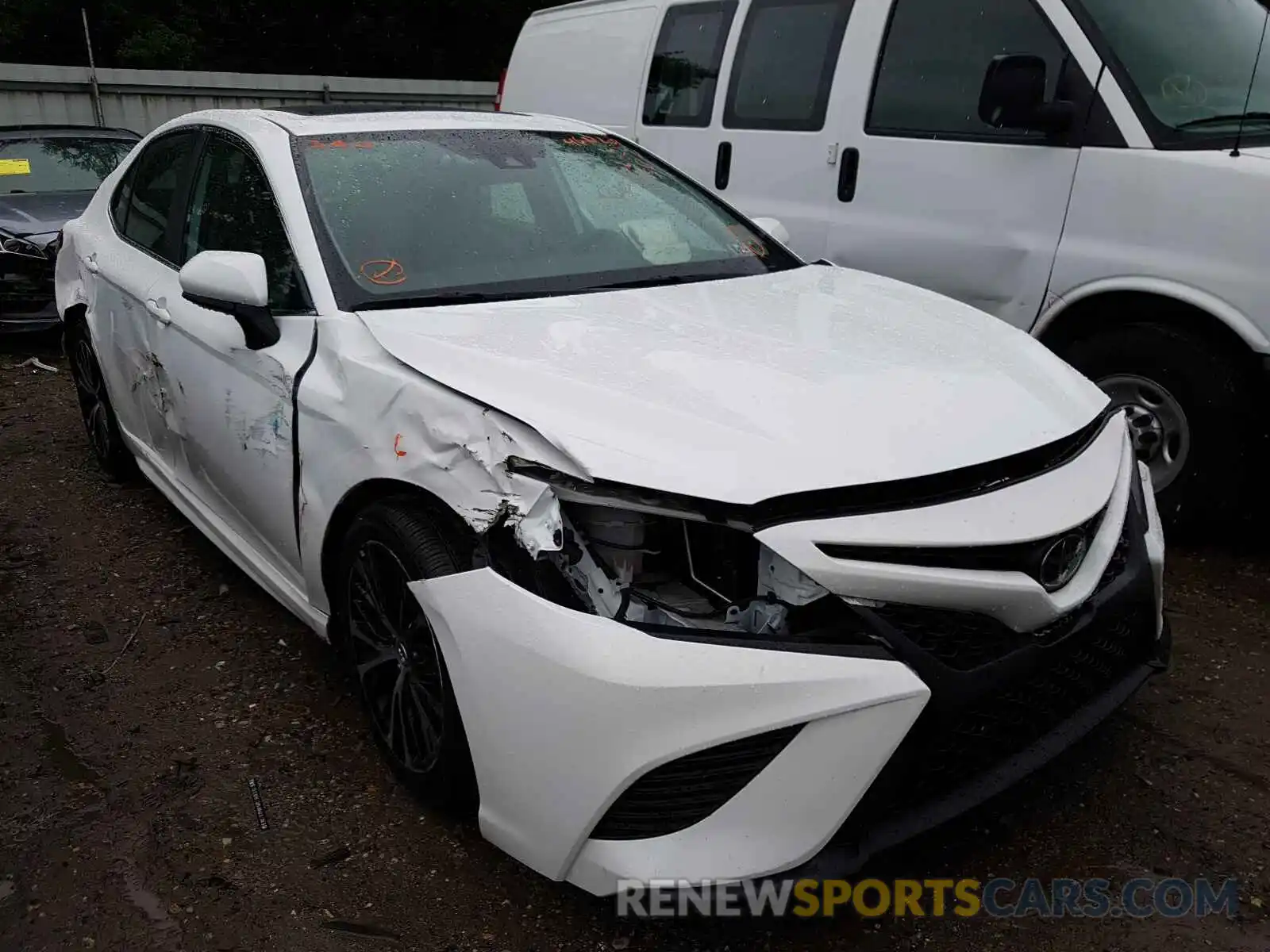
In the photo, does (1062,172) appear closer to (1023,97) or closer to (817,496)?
(1023,97)

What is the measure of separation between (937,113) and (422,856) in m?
3.45

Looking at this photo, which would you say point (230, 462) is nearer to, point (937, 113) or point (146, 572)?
point (146, 572)

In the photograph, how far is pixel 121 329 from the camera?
379 centimetres

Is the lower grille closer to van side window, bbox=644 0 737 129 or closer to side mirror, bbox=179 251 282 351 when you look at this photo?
side mirror, bbox=179 251 282 351

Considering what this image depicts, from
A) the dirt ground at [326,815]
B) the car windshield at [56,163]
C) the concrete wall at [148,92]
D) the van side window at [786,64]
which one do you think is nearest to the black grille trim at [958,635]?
the dirt ground at [326,815]

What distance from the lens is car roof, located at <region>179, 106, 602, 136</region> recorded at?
3197mm

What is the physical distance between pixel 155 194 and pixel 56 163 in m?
5.42

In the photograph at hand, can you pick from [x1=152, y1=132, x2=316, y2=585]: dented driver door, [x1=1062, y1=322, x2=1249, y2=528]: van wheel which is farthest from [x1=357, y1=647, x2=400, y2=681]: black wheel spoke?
[x1=1062, y1=322, x2=1249, y2=528]: van wheel

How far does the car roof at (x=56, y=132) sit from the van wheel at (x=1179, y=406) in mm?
8200

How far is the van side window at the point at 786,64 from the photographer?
182 inches

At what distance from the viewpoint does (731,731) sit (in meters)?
1.80

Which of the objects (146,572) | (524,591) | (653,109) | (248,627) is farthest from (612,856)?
(653,109)

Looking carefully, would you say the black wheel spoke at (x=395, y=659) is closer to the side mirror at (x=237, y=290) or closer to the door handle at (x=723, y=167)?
the side mirror at (x=237, y=290)

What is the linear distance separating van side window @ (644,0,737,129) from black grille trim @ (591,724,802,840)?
13.1ft
